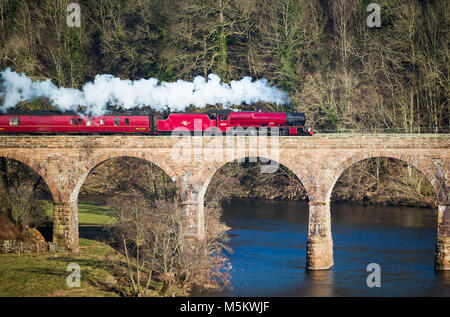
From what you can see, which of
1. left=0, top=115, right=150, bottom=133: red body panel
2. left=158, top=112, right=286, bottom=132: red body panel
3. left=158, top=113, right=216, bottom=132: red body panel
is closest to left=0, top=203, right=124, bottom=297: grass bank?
Answer: left=0, top=115, right=150, bottom=133: red body panel

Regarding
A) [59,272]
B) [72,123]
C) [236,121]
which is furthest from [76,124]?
[59,272]

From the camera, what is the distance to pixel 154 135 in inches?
2933

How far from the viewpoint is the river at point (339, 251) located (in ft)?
205

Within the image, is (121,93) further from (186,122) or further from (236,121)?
(236,121)

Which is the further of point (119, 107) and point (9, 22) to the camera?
point (9, 22)

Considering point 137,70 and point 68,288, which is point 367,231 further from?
point 137,70

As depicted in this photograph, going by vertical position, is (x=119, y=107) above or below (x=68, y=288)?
above

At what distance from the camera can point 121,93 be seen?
7712 cm

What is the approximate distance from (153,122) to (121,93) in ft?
15.3

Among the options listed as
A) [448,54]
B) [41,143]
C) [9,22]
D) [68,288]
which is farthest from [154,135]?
[9,22]

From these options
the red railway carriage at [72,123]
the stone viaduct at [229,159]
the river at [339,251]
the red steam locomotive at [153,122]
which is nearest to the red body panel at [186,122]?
the red steam locomotive at [153,122]

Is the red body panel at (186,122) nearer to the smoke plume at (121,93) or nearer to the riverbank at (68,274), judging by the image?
the smoke plume at (121,93)

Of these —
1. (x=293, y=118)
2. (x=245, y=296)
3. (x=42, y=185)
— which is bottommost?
(x=245, y=296)

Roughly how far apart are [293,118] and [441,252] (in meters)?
15.7
